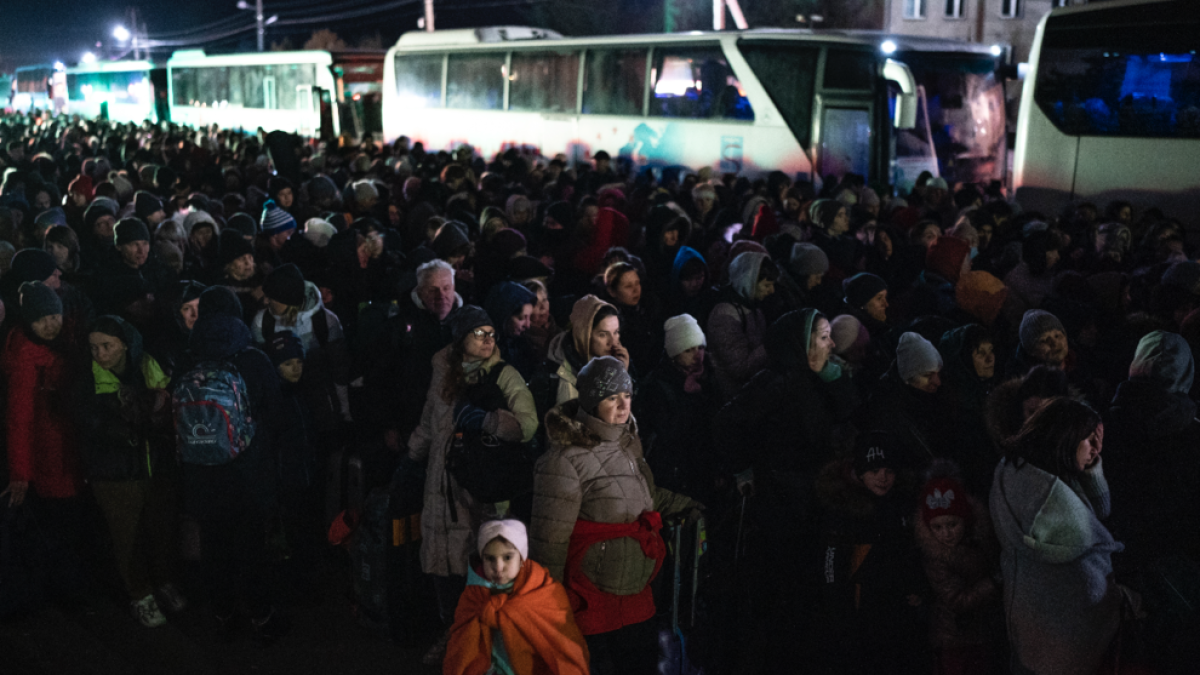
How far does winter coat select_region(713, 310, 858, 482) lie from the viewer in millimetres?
4719

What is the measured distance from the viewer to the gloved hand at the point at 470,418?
4.29 m

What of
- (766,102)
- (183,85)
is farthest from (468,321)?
(183,85)

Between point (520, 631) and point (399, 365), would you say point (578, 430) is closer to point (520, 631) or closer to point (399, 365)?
point (520, 631)

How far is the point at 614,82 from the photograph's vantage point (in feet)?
57.2

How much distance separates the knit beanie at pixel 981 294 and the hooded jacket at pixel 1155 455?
137cm

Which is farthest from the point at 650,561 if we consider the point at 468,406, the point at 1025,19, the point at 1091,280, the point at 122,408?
the point at 1025,19

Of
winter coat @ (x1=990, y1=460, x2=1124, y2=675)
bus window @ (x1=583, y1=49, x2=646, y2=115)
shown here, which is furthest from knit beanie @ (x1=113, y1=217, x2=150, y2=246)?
bus window @ (x1=583, y1=49, x2=646, y2=115)

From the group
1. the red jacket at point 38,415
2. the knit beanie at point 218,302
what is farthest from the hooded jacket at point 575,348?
the red jacket at point 38,415

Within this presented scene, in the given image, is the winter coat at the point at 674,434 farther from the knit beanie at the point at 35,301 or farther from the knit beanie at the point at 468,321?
the knit beanie at the point at 35,301

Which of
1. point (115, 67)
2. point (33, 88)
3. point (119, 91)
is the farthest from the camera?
point (33, 88)

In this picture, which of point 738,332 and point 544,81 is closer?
point 738,332

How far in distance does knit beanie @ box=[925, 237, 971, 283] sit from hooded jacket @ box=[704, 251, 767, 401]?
2.09m

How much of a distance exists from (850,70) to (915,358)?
Result: 1030cm

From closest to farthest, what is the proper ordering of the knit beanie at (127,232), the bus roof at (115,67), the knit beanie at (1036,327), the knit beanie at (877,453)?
the knit beanie at (877,453)
the knit beanie at (1036,327)
the knit beanie at (127,232)
the bus roof at (115,67)
